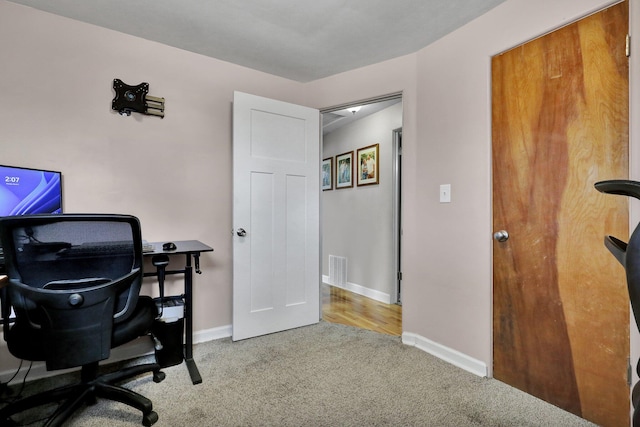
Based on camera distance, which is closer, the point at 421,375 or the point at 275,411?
the point at 275,411

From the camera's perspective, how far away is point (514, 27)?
1825 mm

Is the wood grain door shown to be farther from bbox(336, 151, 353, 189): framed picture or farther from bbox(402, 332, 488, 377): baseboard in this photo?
bbox(336, 151, 353, 189): framed picture

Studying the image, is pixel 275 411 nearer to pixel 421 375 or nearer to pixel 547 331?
pixel 421 375

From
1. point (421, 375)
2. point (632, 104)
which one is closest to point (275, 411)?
Answer: point (421, 375)

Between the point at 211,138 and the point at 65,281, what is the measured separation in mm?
1527

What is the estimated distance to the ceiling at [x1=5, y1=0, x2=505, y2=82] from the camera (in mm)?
1908

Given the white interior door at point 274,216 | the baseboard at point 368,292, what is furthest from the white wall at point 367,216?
the white interior door at point 274,216

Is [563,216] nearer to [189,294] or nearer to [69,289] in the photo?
[189,294]

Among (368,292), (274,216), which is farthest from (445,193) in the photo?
(368,292)

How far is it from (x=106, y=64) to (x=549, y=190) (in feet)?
9.51

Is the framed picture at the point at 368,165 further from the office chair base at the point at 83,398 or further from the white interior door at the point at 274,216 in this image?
the office chair base at the point at 83,398

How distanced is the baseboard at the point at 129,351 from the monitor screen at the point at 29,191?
3.19 feet

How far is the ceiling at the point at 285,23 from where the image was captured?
1.91 m

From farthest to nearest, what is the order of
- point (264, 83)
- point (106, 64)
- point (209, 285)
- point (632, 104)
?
point (264, 83), point (209, 285), point (106, 64), point (632, 104)
